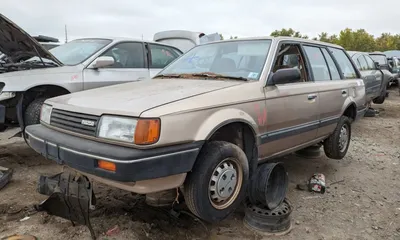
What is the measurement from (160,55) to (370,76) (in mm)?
5617

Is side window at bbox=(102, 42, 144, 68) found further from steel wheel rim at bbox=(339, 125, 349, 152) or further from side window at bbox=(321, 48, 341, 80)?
steel wheel rim at bbox=(339, 125, 349, 152)

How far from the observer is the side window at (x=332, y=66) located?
4394mm

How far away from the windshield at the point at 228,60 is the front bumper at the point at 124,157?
116 centimetres

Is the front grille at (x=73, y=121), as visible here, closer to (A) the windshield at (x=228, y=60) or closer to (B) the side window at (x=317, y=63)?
(A) the windshield at (x=228, y=60)

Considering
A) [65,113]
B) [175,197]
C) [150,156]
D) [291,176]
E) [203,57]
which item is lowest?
[291,176]

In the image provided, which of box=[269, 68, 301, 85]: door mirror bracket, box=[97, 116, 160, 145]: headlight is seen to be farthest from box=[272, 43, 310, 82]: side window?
box=[97, 116, 160, 145]: headlight

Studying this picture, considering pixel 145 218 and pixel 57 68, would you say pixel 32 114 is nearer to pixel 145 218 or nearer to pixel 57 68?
pixel 57 68

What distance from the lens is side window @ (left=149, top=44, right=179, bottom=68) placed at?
5645mm

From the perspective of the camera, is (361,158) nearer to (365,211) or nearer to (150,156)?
(365,211)

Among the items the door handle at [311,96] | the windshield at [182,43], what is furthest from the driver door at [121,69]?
the windshield at [182,43]

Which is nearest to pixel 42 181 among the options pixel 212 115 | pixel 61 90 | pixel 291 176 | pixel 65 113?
pixel 65 113

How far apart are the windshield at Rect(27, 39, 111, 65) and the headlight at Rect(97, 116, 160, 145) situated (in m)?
2.73

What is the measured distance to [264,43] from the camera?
3.51 metres

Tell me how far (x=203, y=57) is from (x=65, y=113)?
5.54 ft
